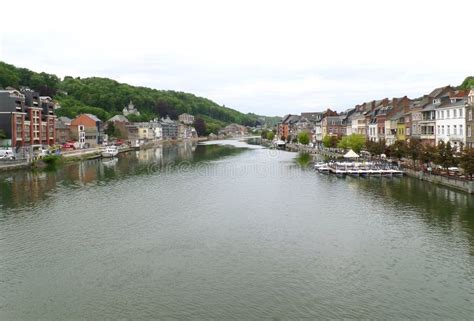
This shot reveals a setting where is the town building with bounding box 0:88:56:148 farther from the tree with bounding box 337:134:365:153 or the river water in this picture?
the tree with bounding box 337:134:365:153

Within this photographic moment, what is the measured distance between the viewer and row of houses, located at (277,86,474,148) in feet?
133

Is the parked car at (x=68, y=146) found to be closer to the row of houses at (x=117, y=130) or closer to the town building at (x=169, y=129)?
the row of houses at (x=117, y=130)

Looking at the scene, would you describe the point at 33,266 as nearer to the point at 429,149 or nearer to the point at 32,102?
the point at 429,149

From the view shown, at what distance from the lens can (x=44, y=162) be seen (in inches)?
2200

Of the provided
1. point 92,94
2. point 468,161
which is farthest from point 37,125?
point 92,94

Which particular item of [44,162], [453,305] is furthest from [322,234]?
[44,162]

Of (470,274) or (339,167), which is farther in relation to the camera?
(339,167)

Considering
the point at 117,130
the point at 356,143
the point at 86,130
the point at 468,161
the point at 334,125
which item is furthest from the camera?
the point at 117,130

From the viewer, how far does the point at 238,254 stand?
18844 millimetres

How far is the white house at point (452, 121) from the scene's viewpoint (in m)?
40.6

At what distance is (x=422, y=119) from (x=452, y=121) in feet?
21.4

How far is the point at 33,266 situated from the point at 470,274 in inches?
597

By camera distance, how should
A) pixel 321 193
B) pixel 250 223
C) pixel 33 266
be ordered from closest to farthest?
1. pixel 33 266
2. pixel 250 223
3. pixel 321 193

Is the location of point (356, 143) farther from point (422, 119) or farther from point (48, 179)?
point (48, 179)
